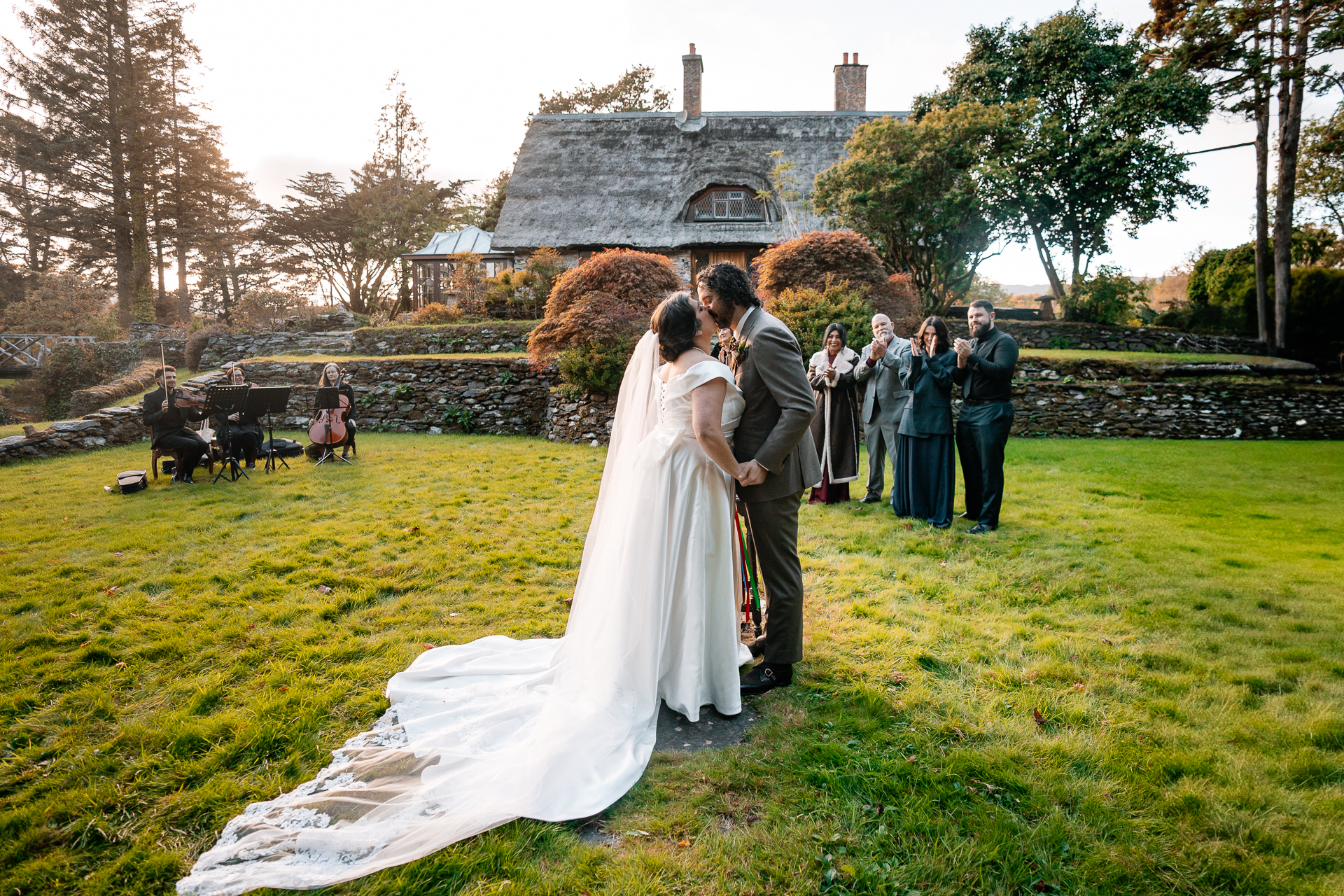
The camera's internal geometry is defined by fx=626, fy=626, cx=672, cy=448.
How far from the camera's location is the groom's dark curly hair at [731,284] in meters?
3.32

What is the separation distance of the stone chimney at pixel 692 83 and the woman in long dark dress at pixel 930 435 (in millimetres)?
22322

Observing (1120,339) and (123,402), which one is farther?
(1120,339)

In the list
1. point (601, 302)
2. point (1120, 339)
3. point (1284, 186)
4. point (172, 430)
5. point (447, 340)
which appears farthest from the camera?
point (447, 340)

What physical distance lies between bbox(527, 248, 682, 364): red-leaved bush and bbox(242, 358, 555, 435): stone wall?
133cm

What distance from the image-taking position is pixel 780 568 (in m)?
3.39

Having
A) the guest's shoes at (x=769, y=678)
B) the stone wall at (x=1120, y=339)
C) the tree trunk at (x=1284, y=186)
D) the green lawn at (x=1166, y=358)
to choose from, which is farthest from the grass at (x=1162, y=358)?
the guest's shoes at (x=769, y=678)

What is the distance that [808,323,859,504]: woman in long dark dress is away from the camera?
23.4 feet

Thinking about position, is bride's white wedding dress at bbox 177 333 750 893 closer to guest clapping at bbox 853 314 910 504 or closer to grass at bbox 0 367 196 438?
guest clapping at bbox 853 314 910 504

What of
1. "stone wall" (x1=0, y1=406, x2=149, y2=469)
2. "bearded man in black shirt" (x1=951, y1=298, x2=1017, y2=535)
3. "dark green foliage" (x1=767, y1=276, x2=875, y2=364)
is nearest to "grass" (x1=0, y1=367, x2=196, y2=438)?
"stone wall" (x1=0, y1=406, x2=149, y2=469)

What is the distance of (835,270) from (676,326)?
10.1m

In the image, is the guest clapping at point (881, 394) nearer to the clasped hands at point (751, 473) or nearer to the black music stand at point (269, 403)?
the clasped hands at point (751, 473)

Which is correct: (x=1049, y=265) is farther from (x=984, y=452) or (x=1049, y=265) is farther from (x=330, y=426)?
(x=330, y=426)

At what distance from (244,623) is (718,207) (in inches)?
869

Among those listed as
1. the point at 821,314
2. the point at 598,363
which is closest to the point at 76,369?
the point at 598,363
